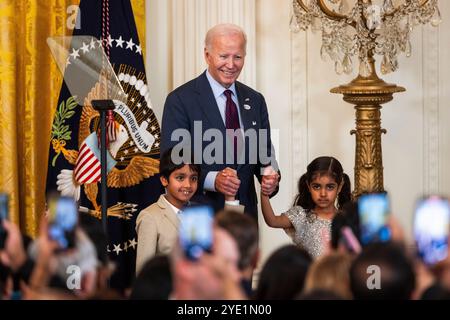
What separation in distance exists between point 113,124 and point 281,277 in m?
2.84

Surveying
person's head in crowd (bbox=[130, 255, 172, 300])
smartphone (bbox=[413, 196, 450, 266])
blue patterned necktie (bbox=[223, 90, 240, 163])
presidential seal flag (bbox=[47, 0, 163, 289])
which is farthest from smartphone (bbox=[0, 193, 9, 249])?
presidential seal flag (bbox=[47, 0, 163, 289])

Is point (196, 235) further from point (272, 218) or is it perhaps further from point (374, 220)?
point (272, 218)

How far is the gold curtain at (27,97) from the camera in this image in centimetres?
534

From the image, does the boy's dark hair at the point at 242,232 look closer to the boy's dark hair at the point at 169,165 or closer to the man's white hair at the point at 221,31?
the boy's dark hair at the point at 169,165

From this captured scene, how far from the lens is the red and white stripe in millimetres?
5125

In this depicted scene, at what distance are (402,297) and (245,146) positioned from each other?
2.33 metres

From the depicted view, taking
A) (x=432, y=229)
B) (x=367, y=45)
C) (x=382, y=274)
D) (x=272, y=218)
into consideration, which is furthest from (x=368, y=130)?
(x=382, y=274)

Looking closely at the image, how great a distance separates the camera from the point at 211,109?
448 centimetres

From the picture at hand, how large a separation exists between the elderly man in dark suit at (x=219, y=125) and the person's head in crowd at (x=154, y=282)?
6.15 feet

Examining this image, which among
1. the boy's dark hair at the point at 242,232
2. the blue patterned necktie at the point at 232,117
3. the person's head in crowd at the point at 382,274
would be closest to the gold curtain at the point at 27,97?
the blue patterned necktie at the point at 232,117

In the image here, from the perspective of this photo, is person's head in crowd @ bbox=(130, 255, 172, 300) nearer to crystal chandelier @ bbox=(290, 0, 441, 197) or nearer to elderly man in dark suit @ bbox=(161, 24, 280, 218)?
elderly man in dark suit @ bbox=(161, 24, 280, 218)

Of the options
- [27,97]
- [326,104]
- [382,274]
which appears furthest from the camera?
[326,104]

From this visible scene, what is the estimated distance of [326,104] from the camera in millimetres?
5930
